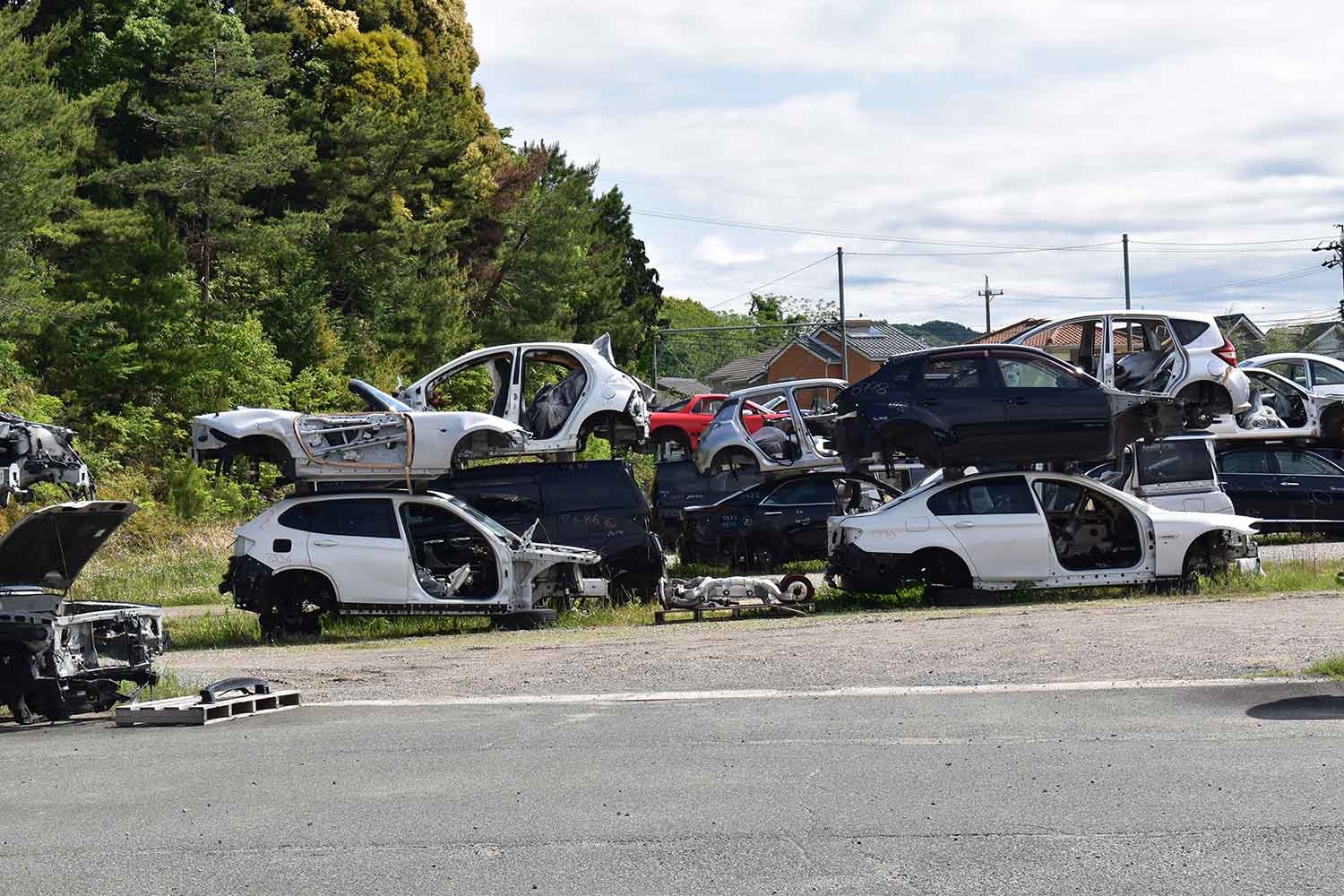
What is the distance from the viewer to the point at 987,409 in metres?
16.0

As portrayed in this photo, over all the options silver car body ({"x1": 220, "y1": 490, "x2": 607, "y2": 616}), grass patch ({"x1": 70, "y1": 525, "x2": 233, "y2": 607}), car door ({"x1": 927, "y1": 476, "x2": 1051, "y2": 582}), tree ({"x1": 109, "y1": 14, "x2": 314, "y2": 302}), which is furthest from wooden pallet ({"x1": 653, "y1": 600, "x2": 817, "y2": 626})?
tree ({"x1": 109, "y1": 14, "x2": 314, "y2": 302})

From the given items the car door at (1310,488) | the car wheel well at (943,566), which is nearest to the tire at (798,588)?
the car wheel well at (943,566)

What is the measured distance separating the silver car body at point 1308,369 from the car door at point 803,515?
27.6ft

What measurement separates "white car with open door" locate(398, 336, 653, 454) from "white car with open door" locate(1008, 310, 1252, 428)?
4.82 m

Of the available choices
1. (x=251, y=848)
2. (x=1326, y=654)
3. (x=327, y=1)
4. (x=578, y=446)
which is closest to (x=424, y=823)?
(x=251, y=848)

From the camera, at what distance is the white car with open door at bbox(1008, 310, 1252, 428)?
18.1m

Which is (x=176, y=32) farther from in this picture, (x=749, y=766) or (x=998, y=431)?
(x=749, y=766)

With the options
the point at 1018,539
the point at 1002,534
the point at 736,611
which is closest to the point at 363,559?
the point at 736,611

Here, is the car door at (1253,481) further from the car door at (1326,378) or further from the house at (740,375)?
the house at (740,375)

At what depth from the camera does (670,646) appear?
13.2 metres

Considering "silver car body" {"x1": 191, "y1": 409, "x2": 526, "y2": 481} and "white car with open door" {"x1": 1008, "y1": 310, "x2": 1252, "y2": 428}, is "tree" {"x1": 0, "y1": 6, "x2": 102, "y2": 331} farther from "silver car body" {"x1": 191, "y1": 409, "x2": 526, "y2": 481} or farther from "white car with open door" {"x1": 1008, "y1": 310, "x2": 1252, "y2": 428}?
"white car with open door" {"x1": 1008, "y1": 310, "x2": 1252, "y2": 428}

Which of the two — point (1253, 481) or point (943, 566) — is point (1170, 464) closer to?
point (1253, 481)

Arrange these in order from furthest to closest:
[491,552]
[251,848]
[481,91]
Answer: [481,91] < [491,552] < [251,848]

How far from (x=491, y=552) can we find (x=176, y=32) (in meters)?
23.0
